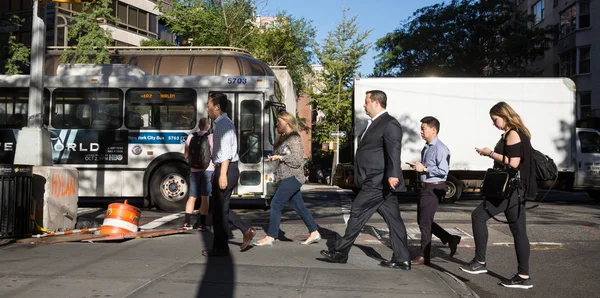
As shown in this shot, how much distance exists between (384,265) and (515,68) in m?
35.5

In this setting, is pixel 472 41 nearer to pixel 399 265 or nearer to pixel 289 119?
pixel 289 119

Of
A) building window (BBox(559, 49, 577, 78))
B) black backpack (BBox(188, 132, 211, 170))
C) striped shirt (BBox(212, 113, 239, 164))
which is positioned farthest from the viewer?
building window (BBox(559, 49, 577, 78))

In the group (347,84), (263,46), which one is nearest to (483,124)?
(347,84)

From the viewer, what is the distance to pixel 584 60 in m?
40.1

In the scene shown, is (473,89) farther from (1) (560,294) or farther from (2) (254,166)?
(1) (560,294)

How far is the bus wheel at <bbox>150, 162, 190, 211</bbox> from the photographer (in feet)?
47.5

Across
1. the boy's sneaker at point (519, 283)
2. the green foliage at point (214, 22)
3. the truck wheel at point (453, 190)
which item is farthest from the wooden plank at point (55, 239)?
A: the green foliage at point (214, 22)

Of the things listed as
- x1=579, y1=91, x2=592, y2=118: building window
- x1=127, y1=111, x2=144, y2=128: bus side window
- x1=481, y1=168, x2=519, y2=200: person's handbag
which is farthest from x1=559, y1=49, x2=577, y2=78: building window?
x1=481, y1=168, x2=519, y2=200: person's handbag

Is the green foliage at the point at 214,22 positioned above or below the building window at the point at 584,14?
below

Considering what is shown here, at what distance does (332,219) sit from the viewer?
41.1 ft

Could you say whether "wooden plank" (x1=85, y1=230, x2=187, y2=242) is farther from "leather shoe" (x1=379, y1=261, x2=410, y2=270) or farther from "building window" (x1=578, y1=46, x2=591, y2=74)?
"building window" (x1=578, y1=46, x2=591, y2=74)

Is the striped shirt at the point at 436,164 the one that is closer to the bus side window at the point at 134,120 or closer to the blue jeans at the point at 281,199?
the blue jeans at the point at 281,199

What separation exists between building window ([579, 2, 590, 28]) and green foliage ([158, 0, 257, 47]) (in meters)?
20.5

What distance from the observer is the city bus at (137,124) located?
14594mm
